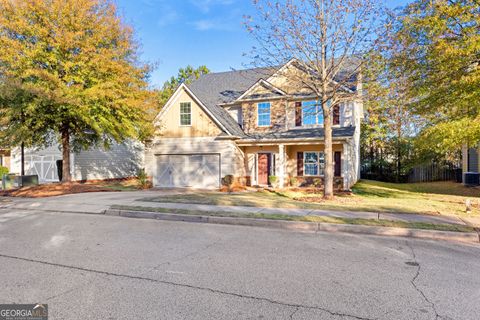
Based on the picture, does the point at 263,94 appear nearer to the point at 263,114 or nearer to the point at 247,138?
the point at 263,114

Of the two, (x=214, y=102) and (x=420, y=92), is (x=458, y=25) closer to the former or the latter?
(x=420, y=92)

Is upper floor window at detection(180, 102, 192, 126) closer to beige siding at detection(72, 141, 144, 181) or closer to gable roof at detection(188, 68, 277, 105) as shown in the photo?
gable roof at detection(188, 68, 277, 105)

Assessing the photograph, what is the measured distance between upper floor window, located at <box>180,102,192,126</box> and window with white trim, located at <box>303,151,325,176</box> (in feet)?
25.5

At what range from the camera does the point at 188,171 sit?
21.0 m

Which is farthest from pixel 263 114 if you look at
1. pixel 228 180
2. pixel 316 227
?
pixel 316 227

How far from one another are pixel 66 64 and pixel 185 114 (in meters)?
7.39

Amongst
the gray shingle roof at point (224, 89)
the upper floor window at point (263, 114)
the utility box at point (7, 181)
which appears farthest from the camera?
the upper floor window at point (263, 114)

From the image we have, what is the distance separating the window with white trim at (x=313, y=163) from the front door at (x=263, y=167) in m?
2.34

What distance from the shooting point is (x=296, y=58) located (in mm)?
14250

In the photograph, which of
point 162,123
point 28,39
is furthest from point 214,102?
point 28,39

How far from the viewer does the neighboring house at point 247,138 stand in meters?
19.2

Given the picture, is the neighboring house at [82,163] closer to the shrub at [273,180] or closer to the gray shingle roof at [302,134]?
the gray shingle roof at [302,134]

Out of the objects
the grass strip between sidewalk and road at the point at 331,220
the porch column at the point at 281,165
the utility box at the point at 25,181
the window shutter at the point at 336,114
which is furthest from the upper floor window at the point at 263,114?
the utility box at the point at 25,181

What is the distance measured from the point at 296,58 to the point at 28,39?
44.5ft
